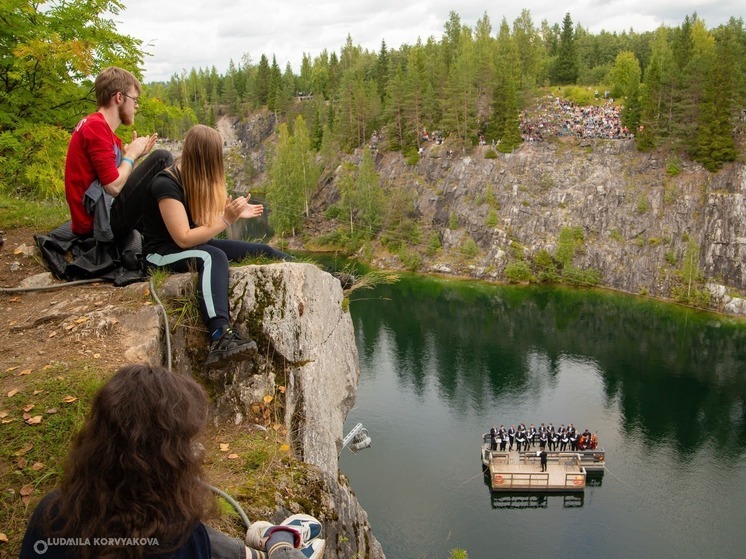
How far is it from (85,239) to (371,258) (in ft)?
160

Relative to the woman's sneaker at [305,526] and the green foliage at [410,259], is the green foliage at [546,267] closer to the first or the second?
the green foliage at [410,259]

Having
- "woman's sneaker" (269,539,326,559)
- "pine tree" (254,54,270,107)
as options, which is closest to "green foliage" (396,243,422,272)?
"woman's sneaker" (269,539,326,559)

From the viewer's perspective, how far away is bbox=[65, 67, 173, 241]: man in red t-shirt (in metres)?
5.49

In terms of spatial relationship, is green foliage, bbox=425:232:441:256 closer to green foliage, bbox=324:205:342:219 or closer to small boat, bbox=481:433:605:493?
green foliage, bbox=324:205:342:219

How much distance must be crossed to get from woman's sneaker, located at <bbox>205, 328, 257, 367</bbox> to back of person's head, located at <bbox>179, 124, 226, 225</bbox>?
3.59 ft

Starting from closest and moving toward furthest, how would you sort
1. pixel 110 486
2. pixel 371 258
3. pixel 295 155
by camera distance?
1. pixel 110 486
2. pixel 371 258
3. pixel 295 155

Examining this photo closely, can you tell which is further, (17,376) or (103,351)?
(103,351)

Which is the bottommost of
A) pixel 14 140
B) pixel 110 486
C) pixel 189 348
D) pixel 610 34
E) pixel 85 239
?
pixel 189 348

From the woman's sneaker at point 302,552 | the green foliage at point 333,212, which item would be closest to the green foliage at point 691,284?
the green foliage at point 333,212

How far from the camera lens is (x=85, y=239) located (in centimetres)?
612

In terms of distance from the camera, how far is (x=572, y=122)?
59.6 meters

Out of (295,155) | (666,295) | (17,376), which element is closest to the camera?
(17,376)

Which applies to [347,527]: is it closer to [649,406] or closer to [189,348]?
[189,348]

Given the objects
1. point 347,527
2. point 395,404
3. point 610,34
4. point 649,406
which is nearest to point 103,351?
point 347,527
